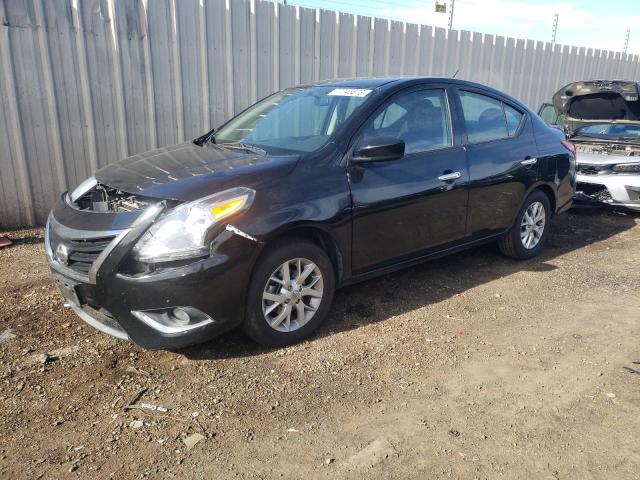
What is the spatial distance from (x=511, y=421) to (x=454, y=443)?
39 centimetres

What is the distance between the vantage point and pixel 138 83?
21.4 feet

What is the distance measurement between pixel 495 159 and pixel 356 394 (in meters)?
2.64

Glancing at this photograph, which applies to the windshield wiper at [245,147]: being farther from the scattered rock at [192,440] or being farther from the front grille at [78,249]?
the scattered rock at [192,440]

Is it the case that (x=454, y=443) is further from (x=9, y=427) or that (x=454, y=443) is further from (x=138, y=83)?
(x=138, y=83)

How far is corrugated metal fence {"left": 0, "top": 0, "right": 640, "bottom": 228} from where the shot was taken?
5883 millimetres

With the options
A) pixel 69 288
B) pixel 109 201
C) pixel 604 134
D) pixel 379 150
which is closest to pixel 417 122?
pixel 379 150

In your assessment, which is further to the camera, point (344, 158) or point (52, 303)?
point (52, 303)

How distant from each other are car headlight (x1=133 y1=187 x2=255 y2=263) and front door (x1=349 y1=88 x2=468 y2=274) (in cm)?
106

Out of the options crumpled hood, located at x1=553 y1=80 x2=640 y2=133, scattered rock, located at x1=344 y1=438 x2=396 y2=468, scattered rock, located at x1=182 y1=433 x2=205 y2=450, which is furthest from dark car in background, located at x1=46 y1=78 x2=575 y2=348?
crumpled hood, located at x1=553 y1=80 x2=640 y2=133

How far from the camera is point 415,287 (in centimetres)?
465

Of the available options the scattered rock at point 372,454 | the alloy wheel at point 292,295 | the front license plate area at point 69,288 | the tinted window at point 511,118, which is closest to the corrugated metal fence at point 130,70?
the front license plate area at point 69,288

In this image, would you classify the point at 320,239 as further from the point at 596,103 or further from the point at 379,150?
the point at 596,103

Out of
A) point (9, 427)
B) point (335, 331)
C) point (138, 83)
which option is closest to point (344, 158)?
point (335, 331)

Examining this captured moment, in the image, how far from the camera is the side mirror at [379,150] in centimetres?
359
